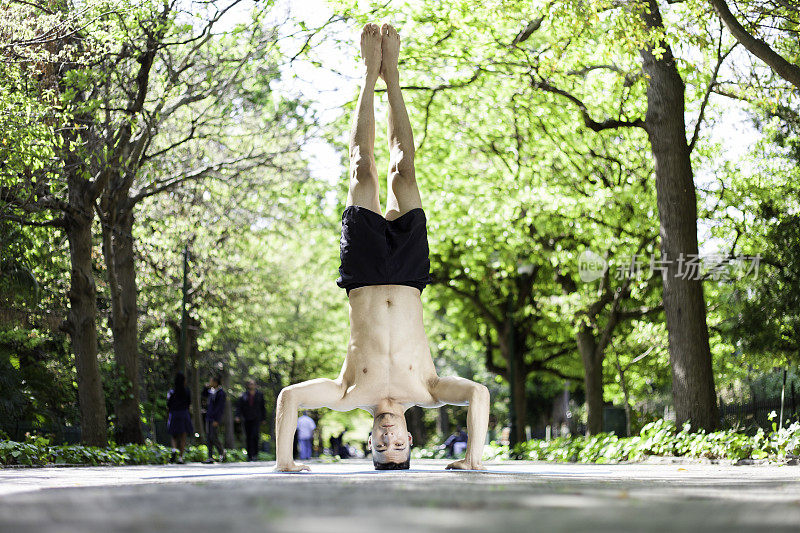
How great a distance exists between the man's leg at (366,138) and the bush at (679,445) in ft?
23.3

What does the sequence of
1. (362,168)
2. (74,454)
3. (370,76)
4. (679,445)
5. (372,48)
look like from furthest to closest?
(74,454) < (679,445) < (372,48) < (370,76) < (362,168)

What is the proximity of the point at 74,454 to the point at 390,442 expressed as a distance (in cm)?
994

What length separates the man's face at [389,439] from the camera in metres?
7.44

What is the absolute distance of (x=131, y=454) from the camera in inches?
703

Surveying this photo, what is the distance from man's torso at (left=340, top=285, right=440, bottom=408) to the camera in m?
7.35

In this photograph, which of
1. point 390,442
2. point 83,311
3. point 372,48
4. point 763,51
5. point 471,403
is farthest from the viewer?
point 83,311

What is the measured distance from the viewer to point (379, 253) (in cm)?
759

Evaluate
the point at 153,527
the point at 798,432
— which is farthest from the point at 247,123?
the point at 153,527

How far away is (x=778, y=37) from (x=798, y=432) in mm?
7008

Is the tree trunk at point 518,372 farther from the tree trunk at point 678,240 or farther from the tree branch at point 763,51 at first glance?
the tree branch at point 763,51

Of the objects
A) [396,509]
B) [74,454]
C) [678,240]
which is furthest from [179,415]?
[396,509]

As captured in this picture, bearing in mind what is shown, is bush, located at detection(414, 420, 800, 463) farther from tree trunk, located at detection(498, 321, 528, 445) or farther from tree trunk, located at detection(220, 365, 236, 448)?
tree trunk, located at detection(220, 365, 236, 448)

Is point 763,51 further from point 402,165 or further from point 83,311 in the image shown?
point 83,311

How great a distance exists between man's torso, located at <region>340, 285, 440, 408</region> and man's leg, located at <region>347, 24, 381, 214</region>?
85 cm
